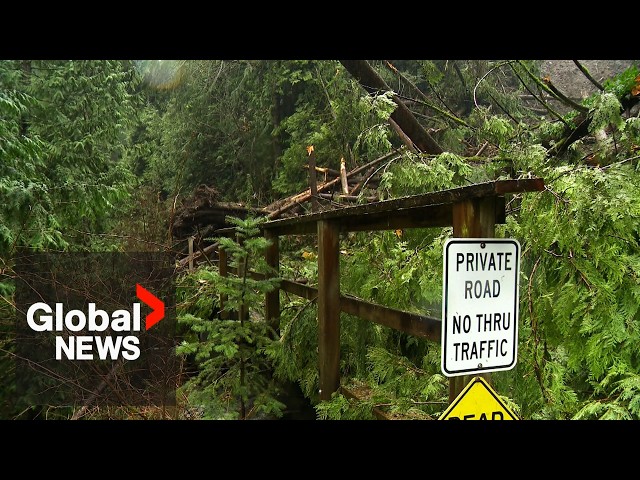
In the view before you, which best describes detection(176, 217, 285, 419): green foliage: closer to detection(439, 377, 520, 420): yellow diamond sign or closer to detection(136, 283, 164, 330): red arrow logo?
detection(136, 283, 164, 330): red arrow logo

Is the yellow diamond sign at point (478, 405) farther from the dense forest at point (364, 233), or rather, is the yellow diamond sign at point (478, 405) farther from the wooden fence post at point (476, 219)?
the dense forest at point (364, 233)

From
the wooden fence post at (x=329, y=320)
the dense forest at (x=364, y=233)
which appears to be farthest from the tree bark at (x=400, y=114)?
the wooden fence post at (x=329, y=320)

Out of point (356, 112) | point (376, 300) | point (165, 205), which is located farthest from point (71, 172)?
point (376, 300)

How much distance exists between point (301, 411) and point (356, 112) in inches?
319

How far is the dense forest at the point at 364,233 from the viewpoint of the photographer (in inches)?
106

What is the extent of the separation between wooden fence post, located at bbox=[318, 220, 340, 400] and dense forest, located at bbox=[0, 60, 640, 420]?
20cm

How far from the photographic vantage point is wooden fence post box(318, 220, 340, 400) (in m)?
4.20

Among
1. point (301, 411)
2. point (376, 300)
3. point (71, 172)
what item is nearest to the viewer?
point (376, 300)

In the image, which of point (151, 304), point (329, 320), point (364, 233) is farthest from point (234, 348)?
point (151, 304)

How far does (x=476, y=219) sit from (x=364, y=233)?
4.02 meters

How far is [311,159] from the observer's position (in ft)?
33.7

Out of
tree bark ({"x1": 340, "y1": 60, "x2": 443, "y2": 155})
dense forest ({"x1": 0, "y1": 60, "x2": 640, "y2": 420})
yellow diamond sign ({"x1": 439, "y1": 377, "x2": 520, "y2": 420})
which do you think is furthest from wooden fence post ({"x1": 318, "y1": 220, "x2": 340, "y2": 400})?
tree bark ({"x1": 340, "y1": 60, "x2": 443, "y2": 155})

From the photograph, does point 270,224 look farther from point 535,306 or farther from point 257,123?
point 257,123
